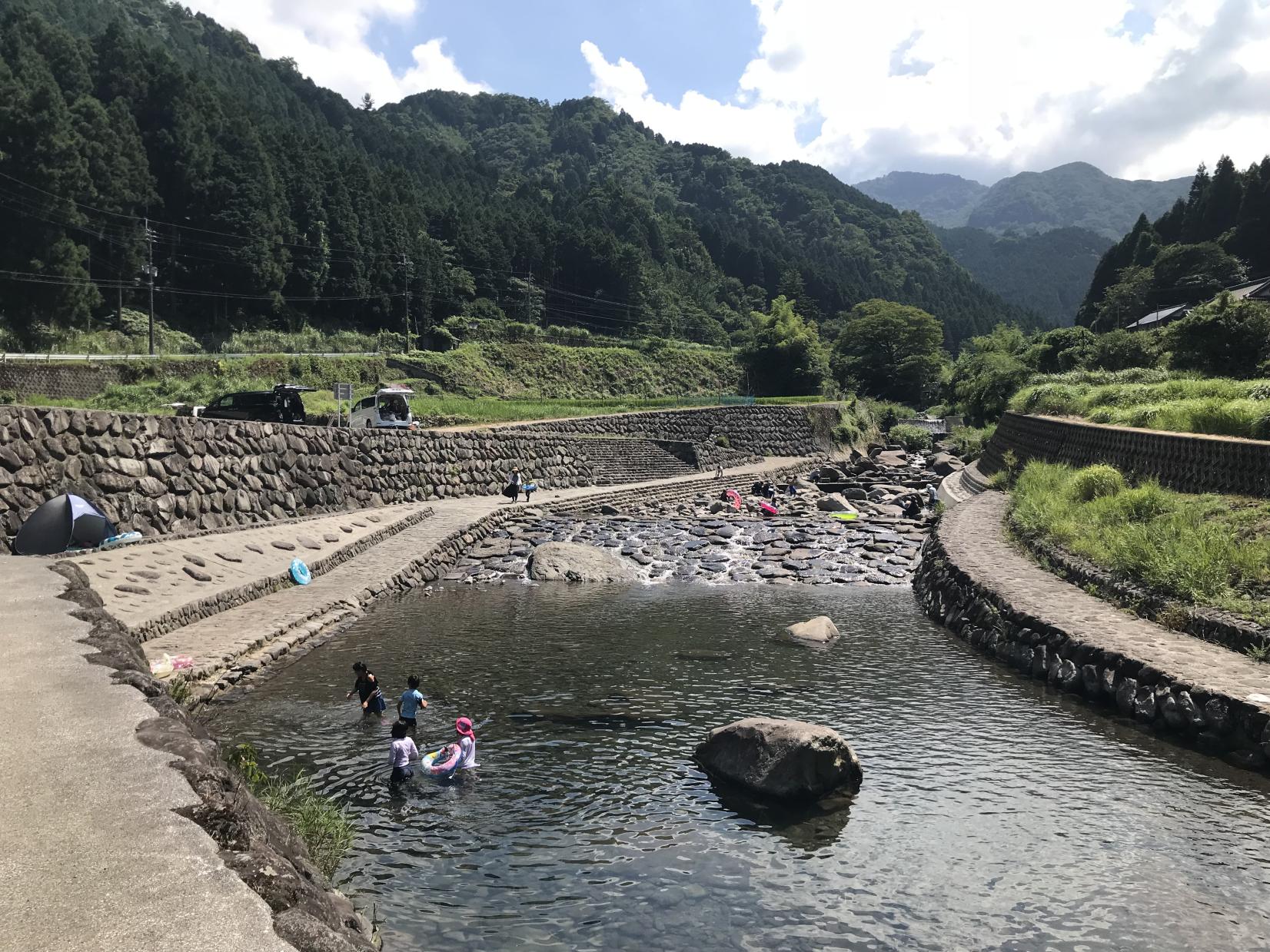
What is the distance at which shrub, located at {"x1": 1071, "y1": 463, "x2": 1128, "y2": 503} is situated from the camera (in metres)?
19.5

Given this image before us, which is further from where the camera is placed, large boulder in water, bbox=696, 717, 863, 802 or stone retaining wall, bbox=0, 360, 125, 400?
stone retaining wall, bbox=0, 360, 125, 400

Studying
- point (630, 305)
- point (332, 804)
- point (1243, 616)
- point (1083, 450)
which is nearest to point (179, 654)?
point (332, 804)

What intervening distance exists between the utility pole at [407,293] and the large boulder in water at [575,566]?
55.6 meters

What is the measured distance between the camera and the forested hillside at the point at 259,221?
62938 mm

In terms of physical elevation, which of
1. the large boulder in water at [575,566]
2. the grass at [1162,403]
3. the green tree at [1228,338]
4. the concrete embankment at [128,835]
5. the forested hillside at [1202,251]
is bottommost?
the large boulder in water at [575,566]

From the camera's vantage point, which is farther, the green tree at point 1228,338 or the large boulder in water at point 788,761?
the green tree at point 1228,338

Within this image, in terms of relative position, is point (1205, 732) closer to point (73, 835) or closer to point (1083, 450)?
point (73, 835)

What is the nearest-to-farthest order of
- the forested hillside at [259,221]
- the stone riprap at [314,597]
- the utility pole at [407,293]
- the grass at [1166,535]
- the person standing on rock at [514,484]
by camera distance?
the grass at [1166,535] → the stone riprap at [314,597] → the person standing on rock at [514,484] → the forested hillside at [259,221] → the utility pole at [407,293]

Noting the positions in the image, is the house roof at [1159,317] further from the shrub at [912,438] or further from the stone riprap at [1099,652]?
the stone riprap at [1099,652]

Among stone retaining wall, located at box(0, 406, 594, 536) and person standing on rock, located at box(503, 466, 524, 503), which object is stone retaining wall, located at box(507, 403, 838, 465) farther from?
stone retaining wall, located at box(0, 406, 594, 536)

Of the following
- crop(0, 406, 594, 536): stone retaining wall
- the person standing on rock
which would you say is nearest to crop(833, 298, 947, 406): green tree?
the person standing on rock

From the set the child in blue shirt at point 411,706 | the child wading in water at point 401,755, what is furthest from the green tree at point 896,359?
the child wading in water at point 401,755

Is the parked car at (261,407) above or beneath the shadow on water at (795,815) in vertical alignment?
above

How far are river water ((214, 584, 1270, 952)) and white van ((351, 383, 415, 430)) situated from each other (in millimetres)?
19734
